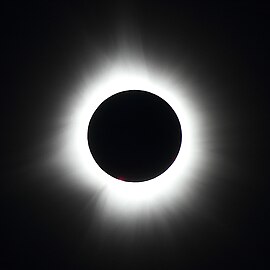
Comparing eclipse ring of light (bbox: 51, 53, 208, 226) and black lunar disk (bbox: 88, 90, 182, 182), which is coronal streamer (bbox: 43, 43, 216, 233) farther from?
black lunar disk (bbox: 88, 90, 182, 182)

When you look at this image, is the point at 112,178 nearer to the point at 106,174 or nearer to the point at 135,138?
the point at 106,174

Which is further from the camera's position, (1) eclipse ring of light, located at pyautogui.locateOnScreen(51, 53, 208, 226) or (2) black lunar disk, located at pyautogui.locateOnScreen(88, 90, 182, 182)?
(1) eclipse ring of light, located at pyautogui.locateOnScreen(51, 53, 208, 226)

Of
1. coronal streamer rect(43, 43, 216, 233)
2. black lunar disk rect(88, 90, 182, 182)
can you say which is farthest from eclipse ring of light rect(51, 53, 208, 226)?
black lunar disk rect(88, 90, 182, 182)

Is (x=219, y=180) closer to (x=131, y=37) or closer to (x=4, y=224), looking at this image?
(x=131, y=37)

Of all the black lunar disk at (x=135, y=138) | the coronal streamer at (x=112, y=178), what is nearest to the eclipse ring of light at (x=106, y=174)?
the coronal streamer at (x=112, y=178)

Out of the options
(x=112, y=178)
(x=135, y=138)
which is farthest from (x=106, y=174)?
(x=135, y=138)

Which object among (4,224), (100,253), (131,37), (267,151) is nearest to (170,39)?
(131,37)
